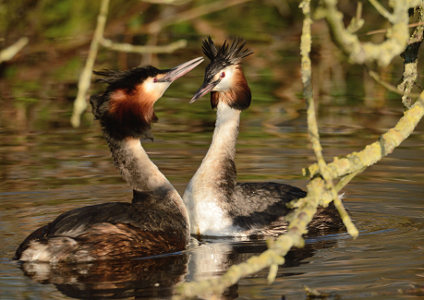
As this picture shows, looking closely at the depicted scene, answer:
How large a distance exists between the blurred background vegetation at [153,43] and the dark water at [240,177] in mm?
182

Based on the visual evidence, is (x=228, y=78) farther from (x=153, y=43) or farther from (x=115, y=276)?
(x=153, y=43)

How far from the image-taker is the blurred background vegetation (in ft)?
47.8

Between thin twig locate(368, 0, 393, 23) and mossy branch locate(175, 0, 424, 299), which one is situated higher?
thin twig locate(368, 0, 393, 23)

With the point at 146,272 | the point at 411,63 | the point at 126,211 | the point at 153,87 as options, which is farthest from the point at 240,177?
the point at 411,63

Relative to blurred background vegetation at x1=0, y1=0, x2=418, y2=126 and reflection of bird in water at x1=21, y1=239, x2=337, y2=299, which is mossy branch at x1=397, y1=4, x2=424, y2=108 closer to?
reflection of bird in water at x1=21, y1=239, x2=337, y2=299

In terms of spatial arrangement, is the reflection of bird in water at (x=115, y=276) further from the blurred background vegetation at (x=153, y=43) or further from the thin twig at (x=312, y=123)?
the blurred background vegetation at (x=153, y=43)

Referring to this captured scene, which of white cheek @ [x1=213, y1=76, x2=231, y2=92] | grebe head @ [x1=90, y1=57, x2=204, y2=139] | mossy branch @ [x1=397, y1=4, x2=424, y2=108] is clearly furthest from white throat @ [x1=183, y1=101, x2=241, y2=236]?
mossy branch @ [x1=397, y1=4, x2=424, y2=108]

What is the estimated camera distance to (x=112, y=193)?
30.0 feet

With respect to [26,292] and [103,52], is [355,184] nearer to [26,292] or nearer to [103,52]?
[26,292]

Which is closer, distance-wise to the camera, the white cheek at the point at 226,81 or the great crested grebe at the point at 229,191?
the great crested grebe at the point at 229,191

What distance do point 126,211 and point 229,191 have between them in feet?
4.44

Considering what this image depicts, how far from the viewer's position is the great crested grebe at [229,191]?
8.05 meters

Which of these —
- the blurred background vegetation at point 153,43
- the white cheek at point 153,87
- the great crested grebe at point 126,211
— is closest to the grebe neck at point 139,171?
the great crested grebe at point 126,211

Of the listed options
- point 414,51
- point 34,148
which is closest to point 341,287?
point 414,51
